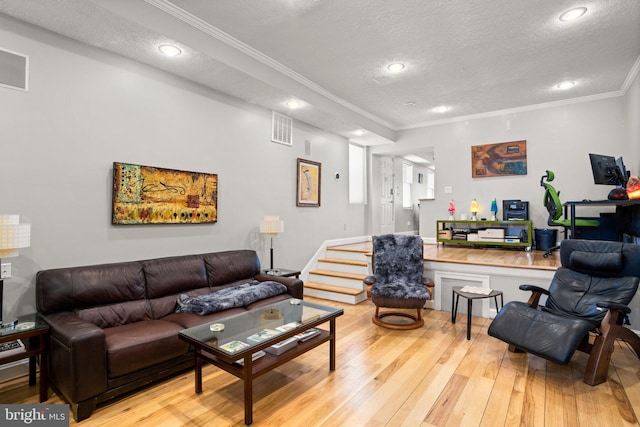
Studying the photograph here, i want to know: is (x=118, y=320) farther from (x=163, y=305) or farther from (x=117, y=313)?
(x=163, y=305)

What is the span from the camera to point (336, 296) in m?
4.85

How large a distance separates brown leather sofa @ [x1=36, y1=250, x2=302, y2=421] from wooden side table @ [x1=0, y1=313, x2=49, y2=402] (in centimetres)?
5

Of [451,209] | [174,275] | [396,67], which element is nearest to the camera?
[174,275]

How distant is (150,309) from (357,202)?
4904 millimetres

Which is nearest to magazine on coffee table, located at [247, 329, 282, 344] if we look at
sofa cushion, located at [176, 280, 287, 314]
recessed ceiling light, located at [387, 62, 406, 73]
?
sofa cushion, located at [176, 280, 287, 314]

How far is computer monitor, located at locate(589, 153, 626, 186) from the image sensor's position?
13.5 feet

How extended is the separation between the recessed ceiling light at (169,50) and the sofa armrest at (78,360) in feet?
7.99

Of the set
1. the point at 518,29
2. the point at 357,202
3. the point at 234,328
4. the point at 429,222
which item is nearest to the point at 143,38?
the point at 234,328

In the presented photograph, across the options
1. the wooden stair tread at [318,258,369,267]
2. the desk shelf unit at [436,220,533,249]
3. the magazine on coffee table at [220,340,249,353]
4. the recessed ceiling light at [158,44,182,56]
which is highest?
the recessed ceiling light at [158,44,182,56]

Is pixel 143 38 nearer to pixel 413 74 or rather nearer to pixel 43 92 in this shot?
pixel 43 92

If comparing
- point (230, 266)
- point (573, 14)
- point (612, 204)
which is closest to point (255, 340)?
point (230, 266)

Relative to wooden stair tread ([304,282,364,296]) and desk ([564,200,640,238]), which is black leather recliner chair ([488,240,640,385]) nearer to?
desk ([564,200,640,238])

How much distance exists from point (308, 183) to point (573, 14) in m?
3.84

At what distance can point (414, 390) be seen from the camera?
2.36 metres
